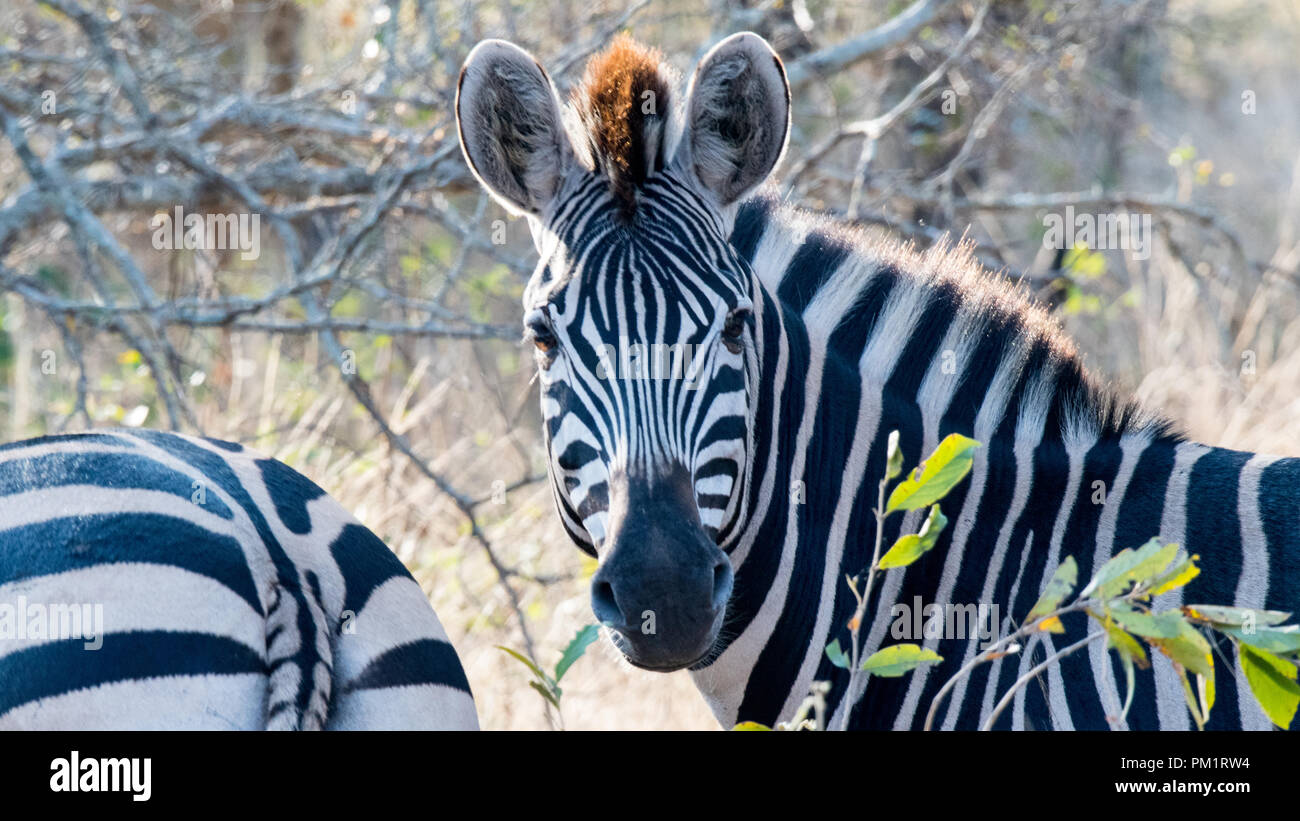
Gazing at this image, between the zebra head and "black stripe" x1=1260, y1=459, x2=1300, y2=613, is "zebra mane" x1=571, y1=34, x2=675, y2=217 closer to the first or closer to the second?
the zebra head

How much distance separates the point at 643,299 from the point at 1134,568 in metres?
1.27

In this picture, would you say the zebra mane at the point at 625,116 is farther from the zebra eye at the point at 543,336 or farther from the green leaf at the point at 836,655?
the green leaf at the point at 836,655

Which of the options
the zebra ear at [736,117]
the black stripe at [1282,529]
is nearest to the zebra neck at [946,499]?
the black stripe at [1282,529]

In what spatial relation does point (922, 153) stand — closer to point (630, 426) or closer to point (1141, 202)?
point (1141, 202)

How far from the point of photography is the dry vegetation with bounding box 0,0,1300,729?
222 inches

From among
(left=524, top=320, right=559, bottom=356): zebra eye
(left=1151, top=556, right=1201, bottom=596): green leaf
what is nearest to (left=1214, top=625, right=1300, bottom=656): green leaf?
(left=1151, top=556, right=1201, bottom=596): green leaf

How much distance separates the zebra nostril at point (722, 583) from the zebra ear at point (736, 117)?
1.11m

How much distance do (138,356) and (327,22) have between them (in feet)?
19.3

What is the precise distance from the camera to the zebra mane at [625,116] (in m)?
2.93

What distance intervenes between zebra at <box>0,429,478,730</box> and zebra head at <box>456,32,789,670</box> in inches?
20.8

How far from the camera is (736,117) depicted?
3129 mm
